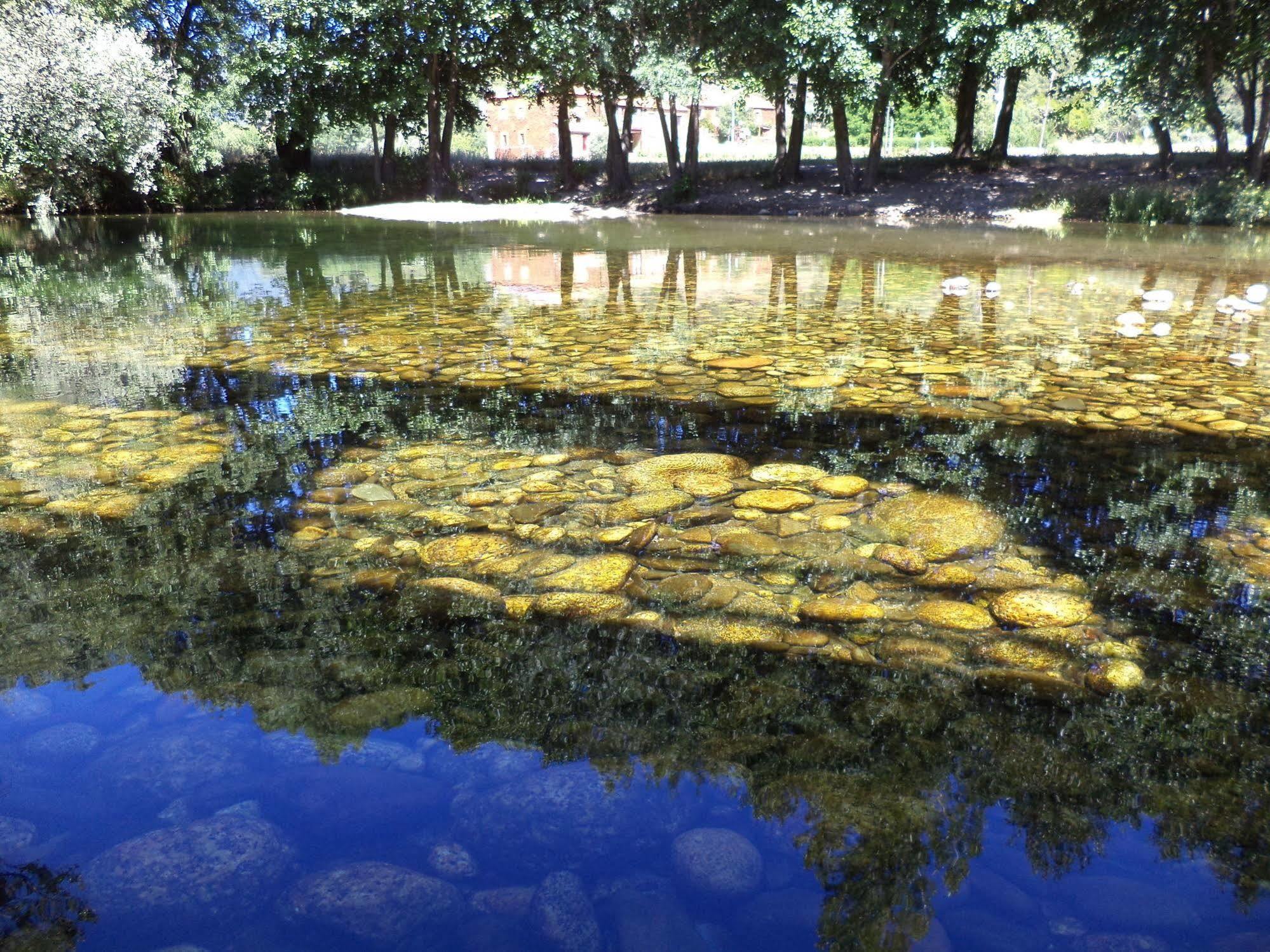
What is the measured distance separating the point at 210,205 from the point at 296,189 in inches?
123

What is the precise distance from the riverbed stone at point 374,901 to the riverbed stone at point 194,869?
0.10 m

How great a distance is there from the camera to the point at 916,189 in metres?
25.3

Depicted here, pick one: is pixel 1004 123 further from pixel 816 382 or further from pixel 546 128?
pixel 546 128

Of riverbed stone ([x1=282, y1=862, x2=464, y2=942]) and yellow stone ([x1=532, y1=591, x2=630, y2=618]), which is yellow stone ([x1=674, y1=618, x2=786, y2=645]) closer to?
yellow stone ([x1=532, y1=591, x2=630, y2=618])

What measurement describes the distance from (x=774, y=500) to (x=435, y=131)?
1236 inches

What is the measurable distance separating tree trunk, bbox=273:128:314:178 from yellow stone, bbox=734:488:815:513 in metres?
34.3

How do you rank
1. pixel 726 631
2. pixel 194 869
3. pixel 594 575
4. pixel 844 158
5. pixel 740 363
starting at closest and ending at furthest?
pixel 194 869 < pixel 726 631 < pixel 594 575 < pixel 740 363 < pixel 844 158

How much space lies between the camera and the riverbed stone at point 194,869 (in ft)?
5.61

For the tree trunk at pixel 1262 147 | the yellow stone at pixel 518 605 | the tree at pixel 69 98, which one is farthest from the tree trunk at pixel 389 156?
the yellow stone at pixel 518 605

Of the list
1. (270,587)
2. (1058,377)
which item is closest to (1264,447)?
(1058,377)

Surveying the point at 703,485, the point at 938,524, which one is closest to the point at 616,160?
the point at 703,485

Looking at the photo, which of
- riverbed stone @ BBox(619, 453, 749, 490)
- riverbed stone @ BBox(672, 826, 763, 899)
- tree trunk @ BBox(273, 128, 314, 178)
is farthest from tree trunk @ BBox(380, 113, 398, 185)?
riverbed stone @ BBox(672, 826, 763, 899)

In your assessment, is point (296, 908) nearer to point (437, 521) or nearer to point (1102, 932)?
point (1102, 932)

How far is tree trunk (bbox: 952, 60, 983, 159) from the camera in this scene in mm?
27188
